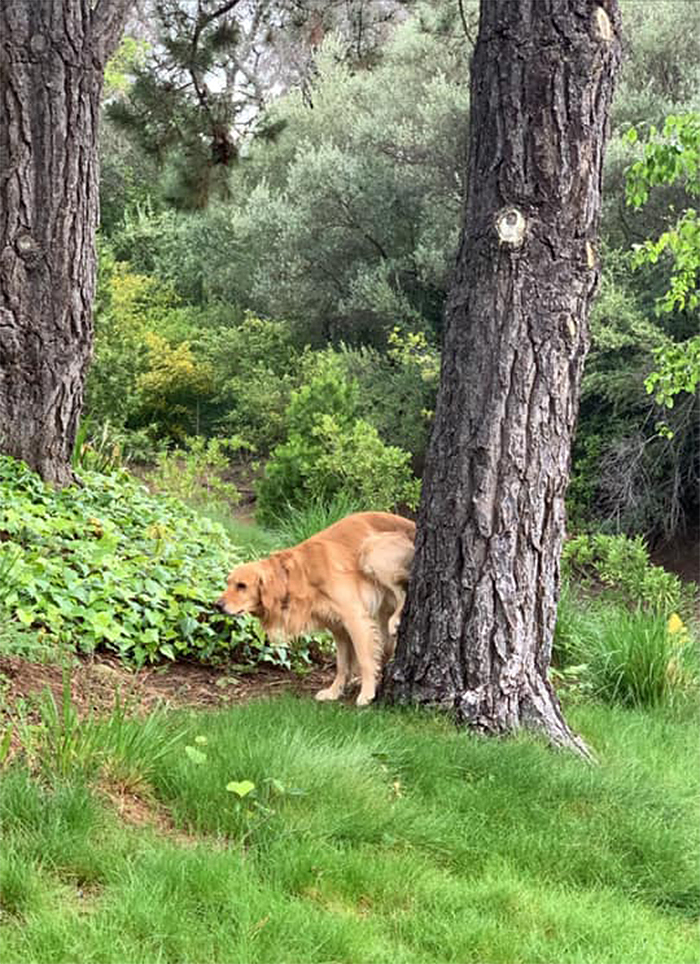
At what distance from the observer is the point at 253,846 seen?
10.3 ft

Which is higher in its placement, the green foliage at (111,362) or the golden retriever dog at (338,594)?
the green foliage at (111,362)

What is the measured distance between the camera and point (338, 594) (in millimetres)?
4902

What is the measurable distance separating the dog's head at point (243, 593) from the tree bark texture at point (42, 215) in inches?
116

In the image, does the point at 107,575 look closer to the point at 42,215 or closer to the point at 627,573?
the point at 42,215

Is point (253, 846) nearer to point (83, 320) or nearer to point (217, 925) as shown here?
point (217, 925)

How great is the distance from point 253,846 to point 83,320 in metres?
5.18

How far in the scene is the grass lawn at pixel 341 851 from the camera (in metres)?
2.69

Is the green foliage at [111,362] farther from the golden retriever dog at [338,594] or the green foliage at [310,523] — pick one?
the golden retriever dog at [338,594]

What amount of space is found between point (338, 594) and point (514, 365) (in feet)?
4.66

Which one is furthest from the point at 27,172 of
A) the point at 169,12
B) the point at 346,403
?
the point at 346,403

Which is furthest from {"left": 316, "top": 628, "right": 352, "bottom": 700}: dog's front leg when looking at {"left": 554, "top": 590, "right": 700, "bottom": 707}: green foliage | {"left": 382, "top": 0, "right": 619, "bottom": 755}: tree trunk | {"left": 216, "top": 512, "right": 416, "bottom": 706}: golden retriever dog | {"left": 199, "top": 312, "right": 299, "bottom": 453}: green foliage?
{"left": 199, "top": 312, "right": 299, "bottom": 453}: green foliage

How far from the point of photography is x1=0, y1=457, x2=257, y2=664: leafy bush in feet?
16.6

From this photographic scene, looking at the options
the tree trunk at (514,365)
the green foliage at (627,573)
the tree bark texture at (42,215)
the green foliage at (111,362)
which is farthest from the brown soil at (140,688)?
the green foliage at (111,362)

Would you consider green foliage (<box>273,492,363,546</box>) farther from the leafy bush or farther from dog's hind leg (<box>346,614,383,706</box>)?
dog's hind leg (<box>346,614,383,706</box>)
